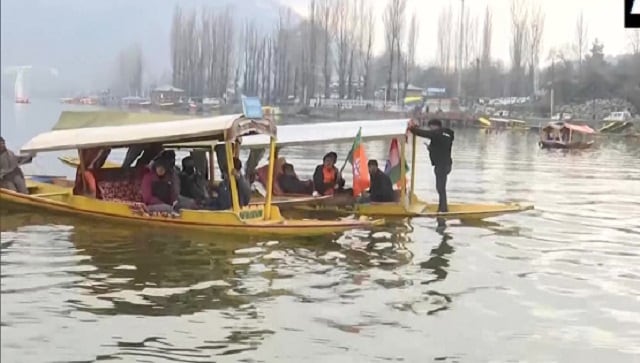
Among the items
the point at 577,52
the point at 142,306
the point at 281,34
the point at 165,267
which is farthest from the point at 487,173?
the point at 577,52

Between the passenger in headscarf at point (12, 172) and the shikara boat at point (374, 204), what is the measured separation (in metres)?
3.86

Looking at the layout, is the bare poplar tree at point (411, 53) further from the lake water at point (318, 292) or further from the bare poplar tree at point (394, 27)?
the lake water at point (318, 292)

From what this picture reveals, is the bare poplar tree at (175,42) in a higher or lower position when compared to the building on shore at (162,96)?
higher

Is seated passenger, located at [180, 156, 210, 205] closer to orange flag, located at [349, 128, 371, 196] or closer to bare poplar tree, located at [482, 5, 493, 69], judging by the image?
orange flag, located at [349, 128, 371, 196]

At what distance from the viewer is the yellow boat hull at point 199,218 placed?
10078 millimetres

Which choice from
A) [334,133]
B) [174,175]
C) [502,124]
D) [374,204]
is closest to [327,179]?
[334,133]

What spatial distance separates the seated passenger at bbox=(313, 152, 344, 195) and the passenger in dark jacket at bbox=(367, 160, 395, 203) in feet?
2.17

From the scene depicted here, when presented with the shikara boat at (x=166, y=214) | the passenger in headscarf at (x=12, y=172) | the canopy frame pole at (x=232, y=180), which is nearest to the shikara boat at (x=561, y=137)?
the shikara boat at (x=166, y=214)

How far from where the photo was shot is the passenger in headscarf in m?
10.7

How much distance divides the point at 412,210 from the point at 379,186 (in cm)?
63

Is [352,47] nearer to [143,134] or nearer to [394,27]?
[394,27]

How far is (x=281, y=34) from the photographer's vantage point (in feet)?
202

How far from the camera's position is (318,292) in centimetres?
768

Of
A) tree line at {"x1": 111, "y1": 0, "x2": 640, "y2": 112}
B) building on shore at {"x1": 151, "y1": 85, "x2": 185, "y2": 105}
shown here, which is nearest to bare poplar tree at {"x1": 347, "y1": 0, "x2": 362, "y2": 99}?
tree line at {"x1": 111, "y1": 0, "x2": 640, "y2": 112}
